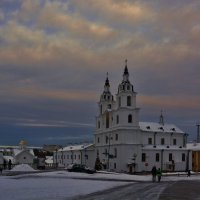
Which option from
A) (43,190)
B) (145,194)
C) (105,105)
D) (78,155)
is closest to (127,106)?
(105,105)

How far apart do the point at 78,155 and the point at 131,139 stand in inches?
1332

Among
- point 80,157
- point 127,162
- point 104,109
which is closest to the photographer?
point 127,162

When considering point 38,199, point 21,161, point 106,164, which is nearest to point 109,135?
point 106,164

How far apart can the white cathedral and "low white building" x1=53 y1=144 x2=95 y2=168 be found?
706cm

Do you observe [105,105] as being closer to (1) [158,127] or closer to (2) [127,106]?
(1) [158,127]

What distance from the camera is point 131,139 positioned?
9644 centimetres

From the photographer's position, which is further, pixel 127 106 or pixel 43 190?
pixel 127 106

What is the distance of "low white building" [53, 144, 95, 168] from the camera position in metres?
118

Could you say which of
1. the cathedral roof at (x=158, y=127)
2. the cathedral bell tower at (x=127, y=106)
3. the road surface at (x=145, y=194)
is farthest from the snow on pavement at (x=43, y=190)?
the cathedral roof at (x=158, y=127)

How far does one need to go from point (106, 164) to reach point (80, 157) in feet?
83.2

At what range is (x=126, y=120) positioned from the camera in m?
96.4

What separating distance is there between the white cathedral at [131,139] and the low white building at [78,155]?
23.1 feet

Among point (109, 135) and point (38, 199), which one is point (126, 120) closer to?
point (109, 135)

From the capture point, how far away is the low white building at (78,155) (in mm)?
118062
